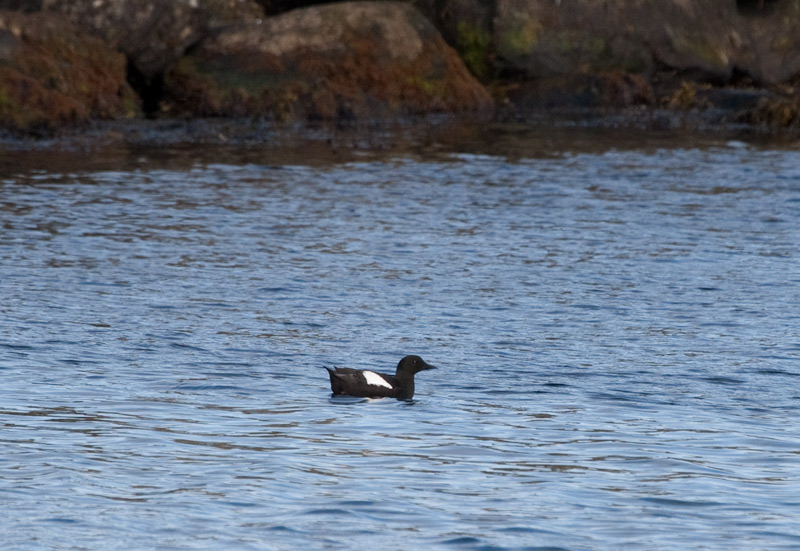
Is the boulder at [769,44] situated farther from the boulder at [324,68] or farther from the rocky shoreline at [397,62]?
the boulder at [324,68]

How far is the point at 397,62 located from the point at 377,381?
2316cm

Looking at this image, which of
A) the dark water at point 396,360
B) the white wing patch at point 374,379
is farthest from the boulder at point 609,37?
the white wing patch at point 374,379

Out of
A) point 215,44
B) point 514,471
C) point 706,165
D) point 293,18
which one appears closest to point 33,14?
point 215,44

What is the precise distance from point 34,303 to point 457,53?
22.9 metres

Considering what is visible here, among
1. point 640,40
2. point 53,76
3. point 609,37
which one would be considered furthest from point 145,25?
point 640,40

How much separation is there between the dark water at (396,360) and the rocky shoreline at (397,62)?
21.0 ft

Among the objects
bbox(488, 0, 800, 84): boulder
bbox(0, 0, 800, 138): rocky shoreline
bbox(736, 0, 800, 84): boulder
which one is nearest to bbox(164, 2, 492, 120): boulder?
bbox(0, 0, 800, 138): rocky shoreline

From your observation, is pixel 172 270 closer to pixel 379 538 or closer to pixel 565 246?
pixel 565 246

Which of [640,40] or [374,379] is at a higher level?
[640,40]

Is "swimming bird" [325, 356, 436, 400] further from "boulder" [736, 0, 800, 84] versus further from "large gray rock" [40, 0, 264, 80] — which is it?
"boulder" [736, 0, 800, 84]

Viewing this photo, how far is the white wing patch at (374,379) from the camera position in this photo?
12016 mm

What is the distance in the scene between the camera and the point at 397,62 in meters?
34.4

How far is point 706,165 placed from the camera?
27594 millimetres

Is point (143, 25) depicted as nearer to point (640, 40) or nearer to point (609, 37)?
point (609, 37)
